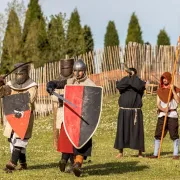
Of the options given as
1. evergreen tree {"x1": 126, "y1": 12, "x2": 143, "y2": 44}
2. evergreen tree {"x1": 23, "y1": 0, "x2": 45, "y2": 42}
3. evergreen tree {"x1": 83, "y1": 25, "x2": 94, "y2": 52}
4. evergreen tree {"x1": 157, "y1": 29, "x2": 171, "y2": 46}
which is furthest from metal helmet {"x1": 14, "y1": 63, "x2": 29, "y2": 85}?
evergreen tree {"x1": 157, "y1": 29, "x2": 171, "y2": 46}

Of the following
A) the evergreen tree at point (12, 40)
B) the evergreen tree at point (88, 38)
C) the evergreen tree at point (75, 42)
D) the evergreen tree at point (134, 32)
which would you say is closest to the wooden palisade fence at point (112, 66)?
the evergreen tree at point (75, 42)

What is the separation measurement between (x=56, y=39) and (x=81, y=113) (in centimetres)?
2585

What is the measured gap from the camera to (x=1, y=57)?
37656 millimetres

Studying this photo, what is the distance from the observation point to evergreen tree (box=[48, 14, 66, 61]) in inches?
1384

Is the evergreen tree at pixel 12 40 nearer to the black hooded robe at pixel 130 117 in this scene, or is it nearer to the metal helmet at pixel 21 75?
the black hooded robe at pixel 130 117

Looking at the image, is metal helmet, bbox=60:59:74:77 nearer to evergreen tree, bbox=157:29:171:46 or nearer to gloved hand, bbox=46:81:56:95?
gloved hand, bbox=46:81:56:95

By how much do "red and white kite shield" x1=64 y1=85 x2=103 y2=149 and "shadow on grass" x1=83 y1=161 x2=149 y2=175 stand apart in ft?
2.86

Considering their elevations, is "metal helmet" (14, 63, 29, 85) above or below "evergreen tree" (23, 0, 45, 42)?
below

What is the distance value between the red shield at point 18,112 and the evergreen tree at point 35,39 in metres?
24.0

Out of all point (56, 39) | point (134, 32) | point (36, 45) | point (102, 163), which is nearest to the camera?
point (102, 163)

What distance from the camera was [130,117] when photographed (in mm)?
12922

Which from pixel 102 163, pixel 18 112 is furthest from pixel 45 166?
pixel 18 112

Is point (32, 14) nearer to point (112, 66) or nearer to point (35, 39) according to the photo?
point (35, 39)

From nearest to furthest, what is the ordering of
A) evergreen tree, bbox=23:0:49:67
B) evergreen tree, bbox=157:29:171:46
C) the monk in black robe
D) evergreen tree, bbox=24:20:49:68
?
the monk in black robe, evergreen tree, bbox=24:20:49:68, evergreen tree, bbox=23:0:49:67, evergreen tree, bbox=157:29:171:46
